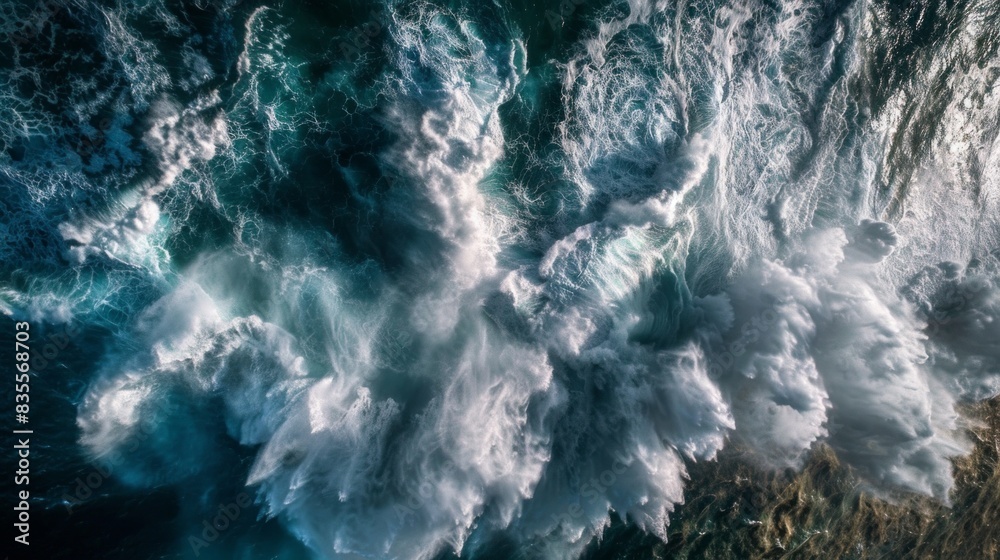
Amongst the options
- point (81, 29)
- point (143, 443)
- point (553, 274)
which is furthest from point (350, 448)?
point (81, 29)

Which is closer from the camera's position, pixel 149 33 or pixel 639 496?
pixel 149 33

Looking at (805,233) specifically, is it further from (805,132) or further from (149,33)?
(149,33)

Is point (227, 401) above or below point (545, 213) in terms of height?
below

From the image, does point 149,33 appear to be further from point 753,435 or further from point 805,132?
point 753,435

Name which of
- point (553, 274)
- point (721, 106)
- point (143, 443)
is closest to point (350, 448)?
point (143, 443)

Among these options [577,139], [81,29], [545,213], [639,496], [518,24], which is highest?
[518,24]

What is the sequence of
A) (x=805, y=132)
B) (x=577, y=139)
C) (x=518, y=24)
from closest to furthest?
1. (x=518, y=24)
2. (x=577, y=139)
3. (x=805, y=132)

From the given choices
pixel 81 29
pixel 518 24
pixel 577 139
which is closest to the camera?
pixel 81 29
